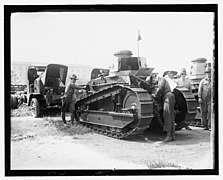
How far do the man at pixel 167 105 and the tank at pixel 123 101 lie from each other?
0.11 metres

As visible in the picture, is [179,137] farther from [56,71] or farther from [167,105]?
[56,71]

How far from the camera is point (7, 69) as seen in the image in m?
4.47

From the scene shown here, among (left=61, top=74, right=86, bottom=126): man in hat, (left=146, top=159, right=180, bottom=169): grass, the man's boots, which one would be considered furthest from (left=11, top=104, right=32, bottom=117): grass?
the man's boots

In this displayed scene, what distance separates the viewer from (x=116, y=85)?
510cm

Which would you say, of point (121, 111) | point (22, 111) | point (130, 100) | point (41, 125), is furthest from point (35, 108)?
point (130, 100)

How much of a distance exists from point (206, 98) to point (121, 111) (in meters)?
1.39

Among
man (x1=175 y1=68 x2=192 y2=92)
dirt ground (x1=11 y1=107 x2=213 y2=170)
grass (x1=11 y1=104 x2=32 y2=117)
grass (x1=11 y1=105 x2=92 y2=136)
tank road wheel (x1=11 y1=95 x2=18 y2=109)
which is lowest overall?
dirt ground (x1=11 y1=107 x2=213 y2=170)

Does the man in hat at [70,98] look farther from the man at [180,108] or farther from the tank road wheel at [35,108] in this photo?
the man at [180,108]

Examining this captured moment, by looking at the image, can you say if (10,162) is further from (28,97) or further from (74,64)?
(74,64)

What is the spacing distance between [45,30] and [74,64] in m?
0.67

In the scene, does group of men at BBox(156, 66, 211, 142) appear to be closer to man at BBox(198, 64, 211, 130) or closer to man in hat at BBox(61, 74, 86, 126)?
man at BBox(198, 64, 211, 130)

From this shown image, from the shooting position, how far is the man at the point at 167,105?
4793 mm

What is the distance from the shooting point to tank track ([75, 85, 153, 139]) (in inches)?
187

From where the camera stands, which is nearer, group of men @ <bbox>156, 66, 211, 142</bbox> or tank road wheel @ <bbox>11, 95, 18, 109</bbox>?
tank road wheel @ <bbox>11, 95, 18, 109</bbox>
